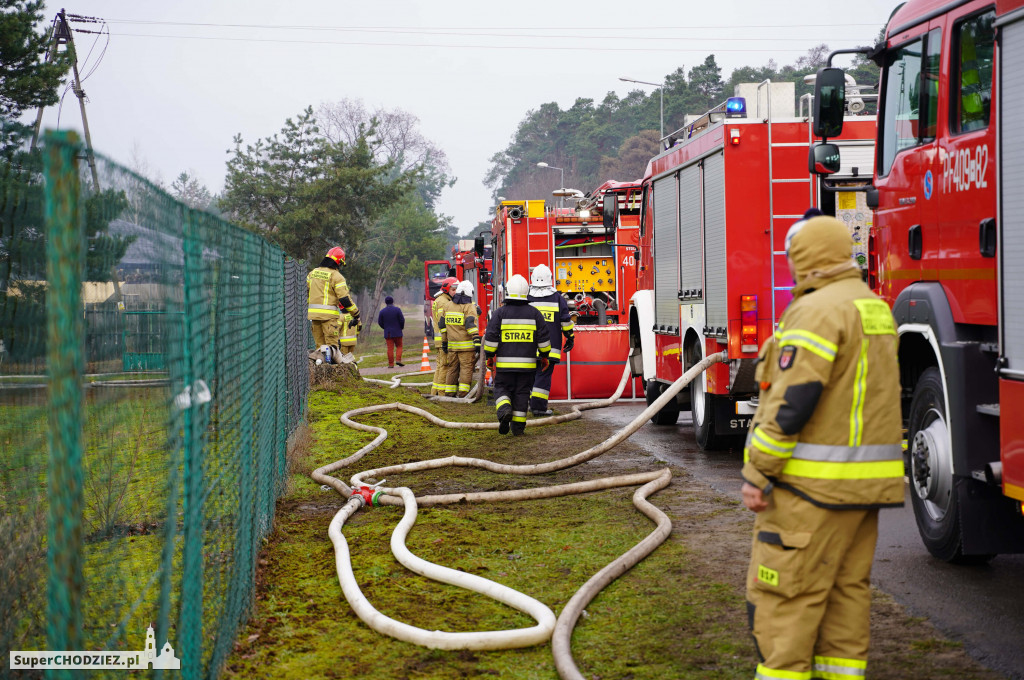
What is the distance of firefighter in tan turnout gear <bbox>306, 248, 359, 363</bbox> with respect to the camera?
1477 centimetres

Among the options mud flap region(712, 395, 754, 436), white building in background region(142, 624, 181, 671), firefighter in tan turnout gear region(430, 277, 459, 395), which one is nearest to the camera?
white building in background region(142, 624, 181, 671)

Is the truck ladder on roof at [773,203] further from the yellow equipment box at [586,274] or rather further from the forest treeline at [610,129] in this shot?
the forest treeline at [610,129]

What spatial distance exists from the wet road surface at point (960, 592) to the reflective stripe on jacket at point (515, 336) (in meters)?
5.11

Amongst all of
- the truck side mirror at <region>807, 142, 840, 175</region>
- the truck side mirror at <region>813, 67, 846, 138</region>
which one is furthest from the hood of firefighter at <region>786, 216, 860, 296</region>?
the truck side mirror at <region>807, 142, 840, 175</region>

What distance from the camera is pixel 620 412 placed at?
14.0 m

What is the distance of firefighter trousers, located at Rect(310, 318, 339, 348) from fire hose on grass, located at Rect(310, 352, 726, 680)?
5.32 m

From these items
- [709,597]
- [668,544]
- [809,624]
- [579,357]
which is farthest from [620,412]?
[809,624]

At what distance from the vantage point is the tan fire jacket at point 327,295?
48.4 feet

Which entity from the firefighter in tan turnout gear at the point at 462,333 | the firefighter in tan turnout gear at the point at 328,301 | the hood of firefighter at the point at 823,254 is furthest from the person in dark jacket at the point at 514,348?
the hood of firefighter at the point at 823,254

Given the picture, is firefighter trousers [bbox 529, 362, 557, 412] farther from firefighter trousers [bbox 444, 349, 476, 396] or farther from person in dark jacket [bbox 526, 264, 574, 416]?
firefighter trousers [bbox 444, 349, 476, 396]

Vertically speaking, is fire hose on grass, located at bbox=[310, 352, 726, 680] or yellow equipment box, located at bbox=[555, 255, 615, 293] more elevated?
yellow equipment box, located at bbox=[555, 255, 615, 293]

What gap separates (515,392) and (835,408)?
8068 mm

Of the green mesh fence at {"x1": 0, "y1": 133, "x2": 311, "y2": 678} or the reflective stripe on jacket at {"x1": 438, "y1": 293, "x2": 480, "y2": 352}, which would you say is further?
the reflective stripe on jacket at {"x1": 438, "y1": 293, "x2": 480, "y2": 352}

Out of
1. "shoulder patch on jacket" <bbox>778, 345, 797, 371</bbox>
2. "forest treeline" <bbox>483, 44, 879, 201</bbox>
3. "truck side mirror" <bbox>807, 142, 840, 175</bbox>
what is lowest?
"shoulder patch on jacket" <bbox>778, 345, 797, 371</bbox>
